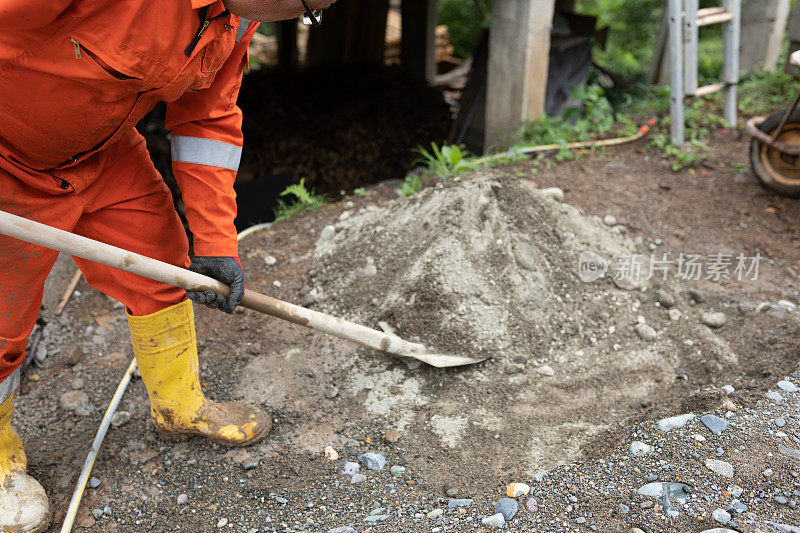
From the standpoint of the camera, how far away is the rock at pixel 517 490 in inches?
78.0

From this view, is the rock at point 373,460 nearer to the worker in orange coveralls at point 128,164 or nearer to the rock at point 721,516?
the worker in orange coveralls at point 128,164

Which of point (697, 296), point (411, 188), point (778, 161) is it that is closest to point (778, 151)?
point (778, 161)

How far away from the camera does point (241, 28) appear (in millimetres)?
1835

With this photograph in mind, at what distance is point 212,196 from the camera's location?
197 cm

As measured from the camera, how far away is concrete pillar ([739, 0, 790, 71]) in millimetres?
5805

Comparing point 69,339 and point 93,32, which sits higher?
point 93,32

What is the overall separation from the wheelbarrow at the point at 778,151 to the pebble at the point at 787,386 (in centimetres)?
200

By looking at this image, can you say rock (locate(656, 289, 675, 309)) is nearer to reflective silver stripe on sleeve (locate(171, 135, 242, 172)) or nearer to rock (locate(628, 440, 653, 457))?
rock (locate(628, 440, 653, 457))

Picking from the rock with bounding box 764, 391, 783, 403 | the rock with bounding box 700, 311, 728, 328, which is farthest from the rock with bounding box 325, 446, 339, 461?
the rock with bounding box 700, 311, 728, 328

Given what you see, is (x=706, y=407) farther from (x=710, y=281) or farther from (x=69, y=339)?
(x=69, y=339)

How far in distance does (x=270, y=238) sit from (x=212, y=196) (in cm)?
169

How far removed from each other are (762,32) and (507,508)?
6.07 metres

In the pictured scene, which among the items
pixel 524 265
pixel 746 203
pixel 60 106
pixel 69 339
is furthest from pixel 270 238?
pixel 746 203

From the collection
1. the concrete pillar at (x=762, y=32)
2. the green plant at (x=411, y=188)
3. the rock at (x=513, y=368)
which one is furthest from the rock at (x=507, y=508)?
the concrete pillar at (x=762, y=32)
